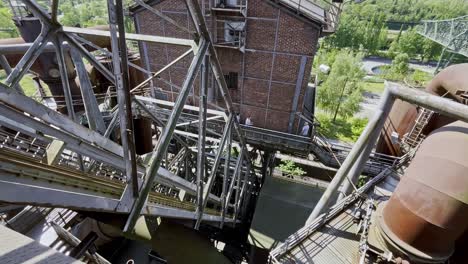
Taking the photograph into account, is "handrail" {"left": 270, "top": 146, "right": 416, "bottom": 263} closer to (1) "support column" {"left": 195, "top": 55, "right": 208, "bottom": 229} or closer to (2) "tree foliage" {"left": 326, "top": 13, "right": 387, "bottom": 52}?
(1) "support column" {"left": 195, "top": 55, "right": 208, "bottom": 229}

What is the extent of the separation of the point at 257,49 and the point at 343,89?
41.0 ft

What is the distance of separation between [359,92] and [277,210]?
1480 cm

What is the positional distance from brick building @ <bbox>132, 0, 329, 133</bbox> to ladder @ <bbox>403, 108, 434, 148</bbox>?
13.9 ft

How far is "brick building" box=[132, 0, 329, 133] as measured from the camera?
9414 millimetres

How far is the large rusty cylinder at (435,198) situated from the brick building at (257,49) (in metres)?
6.44

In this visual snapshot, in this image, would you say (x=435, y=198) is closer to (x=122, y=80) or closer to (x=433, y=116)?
(x=433, y=116)

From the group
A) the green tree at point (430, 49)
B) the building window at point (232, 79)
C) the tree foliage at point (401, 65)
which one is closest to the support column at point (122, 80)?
the building window at point (232, 79)

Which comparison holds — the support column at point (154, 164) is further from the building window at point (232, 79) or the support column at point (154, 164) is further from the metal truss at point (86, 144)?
the building window at point (232, 79)

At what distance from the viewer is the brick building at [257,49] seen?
Answer: 30.9ft

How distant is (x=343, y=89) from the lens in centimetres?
1953

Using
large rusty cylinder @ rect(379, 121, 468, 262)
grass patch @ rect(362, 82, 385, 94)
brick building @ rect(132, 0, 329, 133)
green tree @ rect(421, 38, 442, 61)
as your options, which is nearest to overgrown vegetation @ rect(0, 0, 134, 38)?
brick building @ rect(132, 0, 329, 133)

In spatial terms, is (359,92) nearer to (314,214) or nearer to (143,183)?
(314,214)

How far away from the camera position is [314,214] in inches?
249

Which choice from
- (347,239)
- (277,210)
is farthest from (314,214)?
(277,210)
